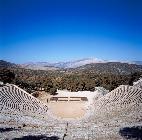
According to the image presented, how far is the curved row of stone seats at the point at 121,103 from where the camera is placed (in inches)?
643

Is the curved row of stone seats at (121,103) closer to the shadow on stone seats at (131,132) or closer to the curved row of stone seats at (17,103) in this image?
the shadow on stone seats at (131,132)

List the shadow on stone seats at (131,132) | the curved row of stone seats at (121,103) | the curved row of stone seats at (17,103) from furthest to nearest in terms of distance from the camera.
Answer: the curved row of stone seats at (17,103) < the curved row of stone seats at (121,103) < the shadow on stone seats at (131,132)

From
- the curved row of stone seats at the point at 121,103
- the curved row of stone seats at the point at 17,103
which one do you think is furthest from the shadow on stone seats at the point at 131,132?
the curved row of stone seats at the point at 17,103

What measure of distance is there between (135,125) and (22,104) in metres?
9.30

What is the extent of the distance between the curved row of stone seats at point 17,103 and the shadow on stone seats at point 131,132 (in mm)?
7125

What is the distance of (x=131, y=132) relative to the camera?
11023mm

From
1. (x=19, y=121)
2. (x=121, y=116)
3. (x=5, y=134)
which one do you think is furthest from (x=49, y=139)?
(x=121, y=116)

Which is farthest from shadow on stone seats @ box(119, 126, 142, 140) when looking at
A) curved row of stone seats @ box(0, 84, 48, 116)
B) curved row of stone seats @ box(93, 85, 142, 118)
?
curved row of stone seats @ box(0, 84, 48, 116)

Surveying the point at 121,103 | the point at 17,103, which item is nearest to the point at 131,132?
the point at 121,103

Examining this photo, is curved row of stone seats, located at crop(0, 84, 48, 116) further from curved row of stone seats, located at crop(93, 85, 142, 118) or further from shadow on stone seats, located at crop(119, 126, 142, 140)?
shadow on stone seats, located at crop(119, 126, 142, 140)

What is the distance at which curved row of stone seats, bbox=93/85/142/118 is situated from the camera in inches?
643

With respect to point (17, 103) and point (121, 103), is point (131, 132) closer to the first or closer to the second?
point (121, 103)

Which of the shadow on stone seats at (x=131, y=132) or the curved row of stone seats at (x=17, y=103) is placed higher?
the curved row of stone seats at (x=17, y=103)

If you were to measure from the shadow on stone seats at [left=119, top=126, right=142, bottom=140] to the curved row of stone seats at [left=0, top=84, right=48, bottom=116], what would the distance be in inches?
281
